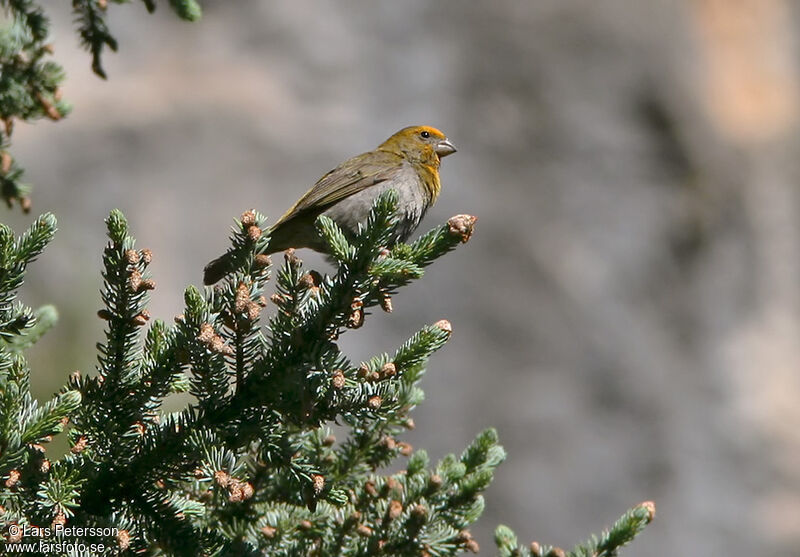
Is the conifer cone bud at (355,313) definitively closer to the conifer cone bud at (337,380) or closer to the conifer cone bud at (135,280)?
the conifer cone bud at (337,380)

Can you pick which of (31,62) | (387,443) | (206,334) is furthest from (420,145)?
(206,334)

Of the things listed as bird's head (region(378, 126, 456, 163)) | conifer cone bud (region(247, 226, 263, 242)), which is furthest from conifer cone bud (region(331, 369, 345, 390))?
bird's head (region(378, 126, 456, 163))

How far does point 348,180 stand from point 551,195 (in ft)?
18.8

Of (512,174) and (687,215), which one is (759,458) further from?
(512,174)

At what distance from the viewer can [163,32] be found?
973cm

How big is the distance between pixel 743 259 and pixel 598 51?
2.85m

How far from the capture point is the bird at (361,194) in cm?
407

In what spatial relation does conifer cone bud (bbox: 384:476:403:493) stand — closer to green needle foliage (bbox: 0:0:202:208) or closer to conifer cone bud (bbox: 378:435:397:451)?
conifer cone bud (bbox: 378:435:397:451)

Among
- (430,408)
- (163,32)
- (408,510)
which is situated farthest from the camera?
(163,32)

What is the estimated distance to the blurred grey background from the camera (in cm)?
917

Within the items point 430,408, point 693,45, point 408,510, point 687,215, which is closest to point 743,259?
point 687,215

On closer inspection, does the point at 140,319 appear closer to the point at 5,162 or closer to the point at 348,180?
the point at 5,162

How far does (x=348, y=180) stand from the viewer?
4359 mm

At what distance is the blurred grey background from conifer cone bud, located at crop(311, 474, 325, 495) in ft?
23.0
